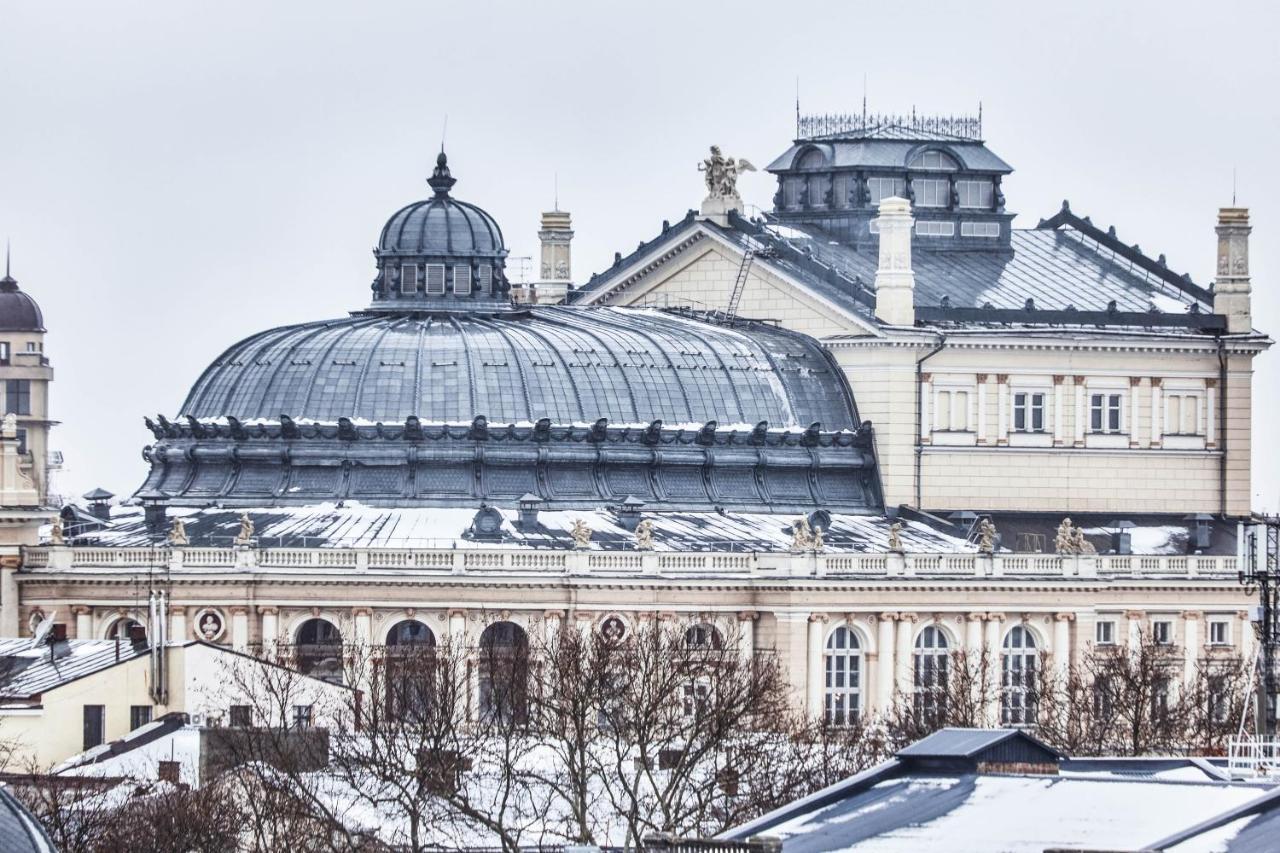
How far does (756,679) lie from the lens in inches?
7372

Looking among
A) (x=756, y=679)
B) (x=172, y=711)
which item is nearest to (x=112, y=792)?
(x=172, y=711)

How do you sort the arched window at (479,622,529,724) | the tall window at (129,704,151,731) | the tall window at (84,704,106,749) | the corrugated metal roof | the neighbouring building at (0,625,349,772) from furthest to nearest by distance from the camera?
the corrugated metal roof < the tall window at (129,704,151,731) < the arched window at (479,622,529,724) < the tall window at (84,704,106,749) < the neighbouring building at (0,625,349,772)

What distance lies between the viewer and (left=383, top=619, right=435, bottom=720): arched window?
17650 cm

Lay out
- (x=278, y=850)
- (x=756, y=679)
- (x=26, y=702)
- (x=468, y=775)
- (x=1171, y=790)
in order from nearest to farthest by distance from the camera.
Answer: (x=1171, y=790)
(x=278, y=850)
(x=468, y=775)
(x=26, y=702)
(x=756, y=679)

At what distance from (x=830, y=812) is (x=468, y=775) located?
36.1m

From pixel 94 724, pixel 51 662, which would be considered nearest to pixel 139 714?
pixel 94 724

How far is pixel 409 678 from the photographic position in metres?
186

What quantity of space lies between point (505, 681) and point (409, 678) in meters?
4.24

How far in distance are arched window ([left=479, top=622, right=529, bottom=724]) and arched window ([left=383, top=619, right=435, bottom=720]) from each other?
179 cm

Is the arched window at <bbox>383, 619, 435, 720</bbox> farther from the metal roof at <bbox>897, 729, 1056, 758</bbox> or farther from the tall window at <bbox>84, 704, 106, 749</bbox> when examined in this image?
the metal roof at <bbox>897, 729, 1056, 758</bbox>

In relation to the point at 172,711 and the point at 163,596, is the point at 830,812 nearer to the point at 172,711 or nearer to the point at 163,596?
the point at 172,711

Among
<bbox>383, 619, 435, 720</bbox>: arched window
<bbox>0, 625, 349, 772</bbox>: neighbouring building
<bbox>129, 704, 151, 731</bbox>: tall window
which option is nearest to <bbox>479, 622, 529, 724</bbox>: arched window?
<bbox>383, 619, 435, 720</bbox>: arched window

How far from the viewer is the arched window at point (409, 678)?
176500 mm

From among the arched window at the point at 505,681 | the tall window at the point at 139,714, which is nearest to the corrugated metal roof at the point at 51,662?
the tall window at the point at 139,714
